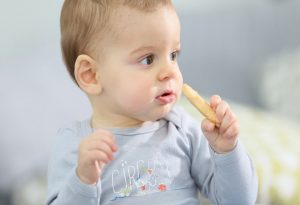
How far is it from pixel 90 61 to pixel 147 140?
15cm

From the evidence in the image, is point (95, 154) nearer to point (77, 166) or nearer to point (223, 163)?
point (77, 166)

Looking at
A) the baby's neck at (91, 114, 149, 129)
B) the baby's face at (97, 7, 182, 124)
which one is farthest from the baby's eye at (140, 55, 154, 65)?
the baby's neck at (91, 114, 149, 129)

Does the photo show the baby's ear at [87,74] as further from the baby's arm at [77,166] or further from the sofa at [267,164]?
the sofa at [267,164]

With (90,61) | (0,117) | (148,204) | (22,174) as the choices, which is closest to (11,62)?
(0,117)

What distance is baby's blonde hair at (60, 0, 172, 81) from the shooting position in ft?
3.15

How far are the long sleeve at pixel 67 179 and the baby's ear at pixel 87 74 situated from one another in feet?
0.25

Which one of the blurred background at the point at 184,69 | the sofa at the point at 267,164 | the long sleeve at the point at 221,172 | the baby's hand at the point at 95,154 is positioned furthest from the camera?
the blurred background at the point at 184,69

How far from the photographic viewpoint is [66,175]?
0.99 meters

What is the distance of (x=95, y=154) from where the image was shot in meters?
0.86

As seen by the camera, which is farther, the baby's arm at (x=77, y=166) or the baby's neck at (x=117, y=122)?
the baby's neck at (x=117, y=122)

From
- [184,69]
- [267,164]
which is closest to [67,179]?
[267,164]

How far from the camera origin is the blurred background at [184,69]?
1.44 meters

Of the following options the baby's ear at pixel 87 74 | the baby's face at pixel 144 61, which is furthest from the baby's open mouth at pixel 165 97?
the baby's ear at pixel 87 74

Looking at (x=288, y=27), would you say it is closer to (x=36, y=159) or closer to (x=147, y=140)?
(x=36, y=159)
